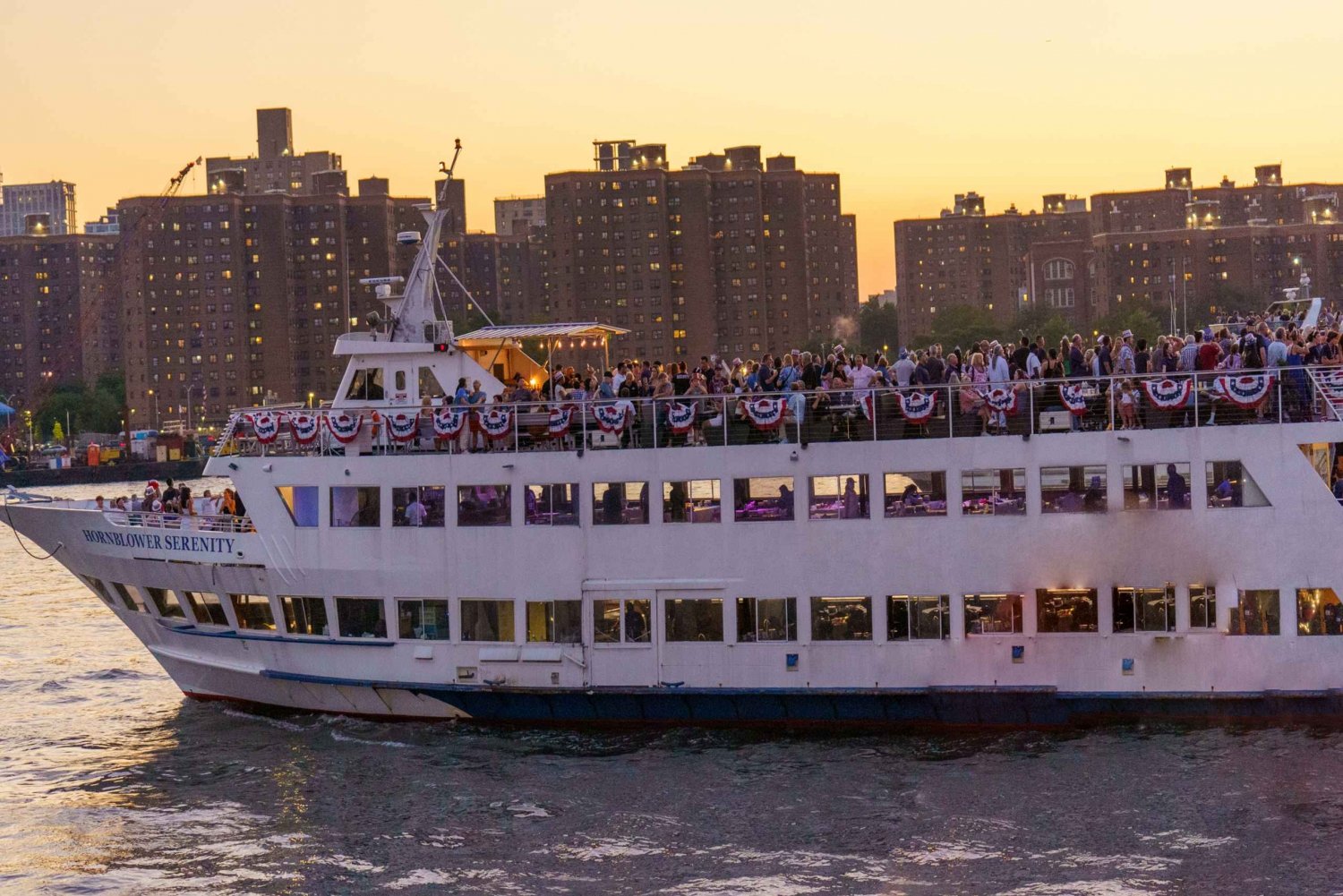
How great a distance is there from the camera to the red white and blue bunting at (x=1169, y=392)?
23.1m

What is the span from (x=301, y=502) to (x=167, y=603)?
3636 mm

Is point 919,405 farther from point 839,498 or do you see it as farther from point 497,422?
point 497,422

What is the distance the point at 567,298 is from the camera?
171625 millimetres

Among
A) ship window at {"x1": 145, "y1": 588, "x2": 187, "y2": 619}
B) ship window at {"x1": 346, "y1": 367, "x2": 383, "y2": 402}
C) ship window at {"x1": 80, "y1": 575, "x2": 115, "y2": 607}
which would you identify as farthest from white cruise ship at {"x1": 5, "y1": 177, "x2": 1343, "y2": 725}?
ship window at {"x1": 80, "y1": 575, "x2": 115, "y2": 607}

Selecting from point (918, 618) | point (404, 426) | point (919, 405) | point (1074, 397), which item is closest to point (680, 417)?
point (919, 405)

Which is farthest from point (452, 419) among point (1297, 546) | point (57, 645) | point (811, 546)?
point (57, 645)

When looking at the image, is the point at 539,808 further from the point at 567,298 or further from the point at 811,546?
the point at 567,298

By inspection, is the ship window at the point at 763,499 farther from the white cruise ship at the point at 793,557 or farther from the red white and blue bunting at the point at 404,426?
the red white and blue bunting at the point at 404,426

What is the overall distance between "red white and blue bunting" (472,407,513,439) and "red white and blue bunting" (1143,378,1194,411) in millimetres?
9725

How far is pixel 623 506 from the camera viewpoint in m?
24.7

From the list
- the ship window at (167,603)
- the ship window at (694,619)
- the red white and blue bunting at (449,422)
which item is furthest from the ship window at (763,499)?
the ship window at (167,603)

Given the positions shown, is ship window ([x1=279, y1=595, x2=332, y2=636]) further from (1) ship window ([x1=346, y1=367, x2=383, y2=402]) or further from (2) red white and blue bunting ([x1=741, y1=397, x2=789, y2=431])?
(2) red white and blue bunting ([x1=741, y1=397, x2=789, y2=431])

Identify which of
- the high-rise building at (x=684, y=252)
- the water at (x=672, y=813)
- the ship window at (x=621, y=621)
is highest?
the high-rise building at (x=684, y=252)

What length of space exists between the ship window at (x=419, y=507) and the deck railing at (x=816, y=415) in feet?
2.45
